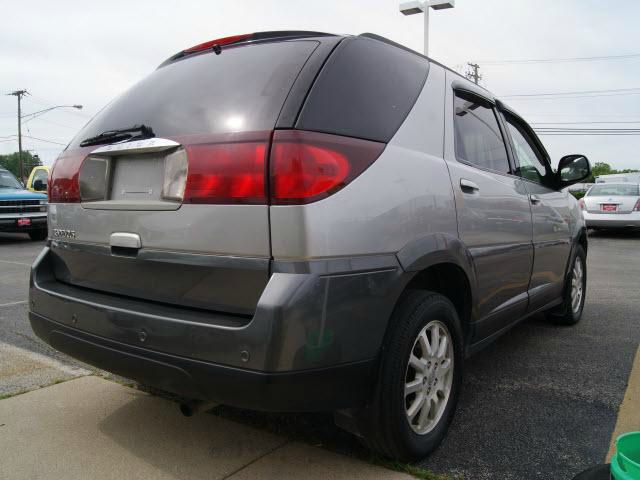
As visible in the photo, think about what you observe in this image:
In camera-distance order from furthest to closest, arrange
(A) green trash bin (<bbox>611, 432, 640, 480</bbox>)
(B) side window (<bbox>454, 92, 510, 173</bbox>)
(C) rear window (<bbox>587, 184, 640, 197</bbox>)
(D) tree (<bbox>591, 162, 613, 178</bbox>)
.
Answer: (D) tree (<bbox>591, 162, 613, 178</bbox>)
(C) rear window (<bbox>587, 184, 640, 197</bbox>)
(B) side window (<bbox>454, 92, 510, 173</bbox>)
(A) green trash bin (<bbox>611, 432, 640, 480</bbox>)

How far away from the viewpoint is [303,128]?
188 cm

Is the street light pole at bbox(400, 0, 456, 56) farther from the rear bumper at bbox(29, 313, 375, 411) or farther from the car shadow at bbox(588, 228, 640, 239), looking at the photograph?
the rear bumper at bbox(29, 313, 375, 411)

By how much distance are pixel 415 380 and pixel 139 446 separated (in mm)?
1254

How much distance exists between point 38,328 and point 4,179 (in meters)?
12.2

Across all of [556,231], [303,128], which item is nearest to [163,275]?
[303,128]

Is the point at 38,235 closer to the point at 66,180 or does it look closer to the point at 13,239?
the point at 13,239

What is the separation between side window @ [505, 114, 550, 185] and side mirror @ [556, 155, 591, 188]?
0.11m

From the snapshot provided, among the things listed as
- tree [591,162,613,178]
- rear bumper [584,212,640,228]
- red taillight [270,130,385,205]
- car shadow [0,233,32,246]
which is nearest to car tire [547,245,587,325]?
red taillight [270,130,385,205]

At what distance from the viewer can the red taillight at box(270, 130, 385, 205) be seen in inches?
72.0

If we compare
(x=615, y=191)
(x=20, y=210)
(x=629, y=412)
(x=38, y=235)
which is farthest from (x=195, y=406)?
(x=615, y=191)

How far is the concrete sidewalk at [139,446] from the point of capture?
2246 millimetres

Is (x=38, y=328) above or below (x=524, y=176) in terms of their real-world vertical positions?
below

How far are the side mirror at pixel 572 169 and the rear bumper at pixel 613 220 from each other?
1065 centimetres

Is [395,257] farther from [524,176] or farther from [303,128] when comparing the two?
[524,176]
